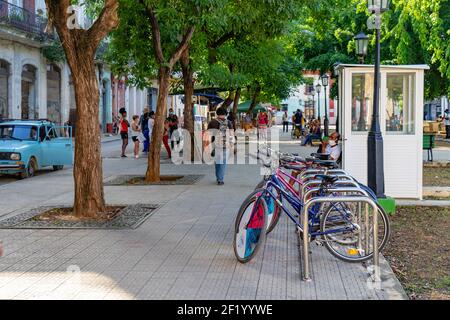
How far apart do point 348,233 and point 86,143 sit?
4524 millimetres

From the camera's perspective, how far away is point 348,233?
692 centimetres

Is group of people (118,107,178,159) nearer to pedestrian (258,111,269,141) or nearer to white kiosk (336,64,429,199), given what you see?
pedestrian (258,111,269,141)

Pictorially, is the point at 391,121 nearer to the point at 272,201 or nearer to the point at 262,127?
the point at 272,201

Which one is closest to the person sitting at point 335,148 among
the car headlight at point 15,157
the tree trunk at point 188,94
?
the tree trunk at point 188,94

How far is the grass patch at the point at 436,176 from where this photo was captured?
13.9m

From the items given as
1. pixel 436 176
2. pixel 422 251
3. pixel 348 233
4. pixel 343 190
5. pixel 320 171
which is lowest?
pixel 422 251

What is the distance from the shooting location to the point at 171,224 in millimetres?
9062

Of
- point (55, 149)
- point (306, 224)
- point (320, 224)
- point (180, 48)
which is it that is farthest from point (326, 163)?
point (55, 149)

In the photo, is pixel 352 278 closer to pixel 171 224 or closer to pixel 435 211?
pixel 171 224

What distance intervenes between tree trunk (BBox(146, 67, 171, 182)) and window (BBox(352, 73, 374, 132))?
15.7 ft

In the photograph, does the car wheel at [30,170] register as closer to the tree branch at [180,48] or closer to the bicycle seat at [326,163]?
the tree branch at [180,48]

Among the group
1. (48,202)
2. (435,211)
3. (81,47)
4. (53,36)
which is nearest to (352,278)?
(435,211)

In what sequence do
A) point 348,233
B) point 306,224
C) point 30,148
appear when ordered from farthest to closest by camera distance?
point 30,148, point 348,233, point 306,224

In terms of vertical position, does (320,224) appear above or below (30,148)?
below
